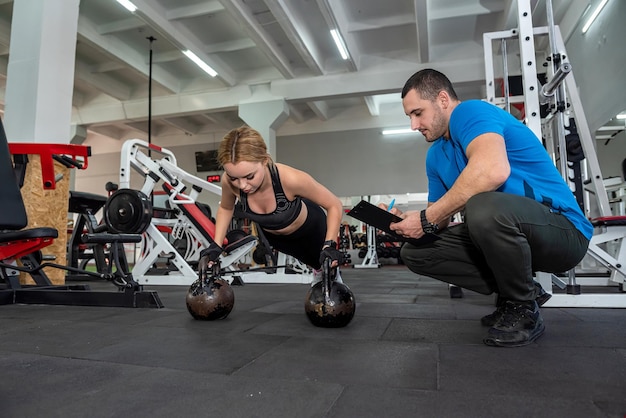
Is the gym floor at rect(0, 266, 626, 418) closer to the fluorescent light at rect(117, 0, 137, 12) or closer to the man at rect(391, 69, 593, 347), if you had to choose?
the man at rect(391, 69, 593, 347)

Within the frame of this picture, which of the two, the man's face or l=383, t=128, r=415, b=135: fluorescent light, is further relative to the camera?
l=383, t=128, r=415, b=135: fluorescent light

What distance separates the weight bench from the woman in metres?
0.64

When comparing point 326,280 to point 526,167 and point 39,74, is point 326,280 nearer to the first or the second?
point 526,167

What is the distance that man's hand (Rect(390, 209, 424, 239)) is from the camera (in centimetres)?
132

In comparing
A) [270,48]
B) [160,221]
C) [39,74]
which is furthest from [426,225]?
[270,48]

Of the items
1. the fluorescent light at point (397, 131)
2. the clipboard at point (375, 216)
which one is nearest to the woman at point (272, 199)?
the clipboard at point (375, 216)

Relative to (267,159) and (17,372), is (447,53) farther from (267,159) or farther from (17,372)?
(17,372)

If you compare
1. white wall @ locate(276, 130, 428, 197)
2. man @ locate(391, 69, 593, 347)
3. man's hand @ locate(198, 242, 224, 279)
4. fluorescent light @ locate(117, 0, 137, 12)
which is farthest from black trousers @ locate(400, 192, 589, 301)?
white wall @ locate(276, 130, 428, 197)

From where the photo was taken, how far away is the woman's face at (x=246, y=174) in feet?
5.10

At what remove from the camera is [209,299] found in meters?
1.62

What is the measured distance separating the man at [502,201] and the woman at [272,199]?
48 centimetres

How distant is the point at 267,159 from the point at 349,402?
1.12m

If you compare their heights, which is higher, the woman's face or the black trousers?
the woman's face

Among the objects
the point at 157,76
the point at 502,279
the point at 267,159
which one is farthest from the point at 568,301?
the point at 157,76
